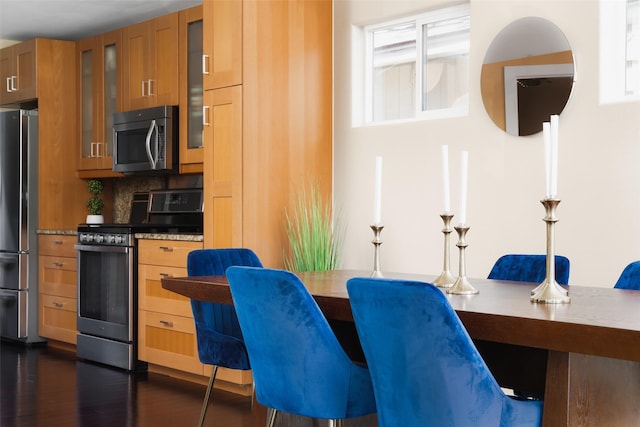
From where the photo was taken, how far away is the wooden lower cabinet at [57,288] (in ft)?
20.8

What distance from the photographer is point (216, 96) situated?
4980mm

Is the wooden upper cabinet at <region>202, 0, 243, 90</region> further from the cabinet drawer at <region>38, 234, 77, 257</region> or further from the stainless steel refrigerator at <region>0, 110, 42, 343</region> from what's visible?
the stainless steel refrigerator at <region>0, 110, 42, 343</region>

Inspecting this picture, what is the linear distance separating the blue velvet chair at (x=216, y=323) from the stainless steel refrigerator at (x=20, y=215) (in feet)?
11.5

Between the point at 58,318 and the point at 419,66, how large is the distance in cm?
340

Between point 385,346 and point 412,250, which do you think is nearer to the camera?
point 385,346

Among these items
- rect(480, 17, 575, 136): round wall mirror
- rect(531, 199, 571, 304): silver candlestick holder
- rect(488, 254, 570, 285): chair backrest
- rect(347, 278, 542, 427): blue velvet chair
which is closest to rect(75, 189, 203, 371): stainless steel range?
rect(480, 17, 575, 136): round wall mirror

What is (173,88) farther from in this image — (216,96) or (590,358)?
(590,358)

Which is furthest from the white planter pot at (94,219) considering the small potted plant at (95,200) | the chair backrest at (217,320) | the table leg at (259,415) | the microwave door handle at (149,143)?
the table leg at (259,415)

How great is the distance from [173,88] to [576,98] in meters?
2.94

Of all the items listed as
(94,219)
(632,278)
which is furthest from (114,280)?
(632,278)

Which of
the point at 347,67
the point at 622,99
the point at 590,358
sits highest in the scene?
the point at 347,67

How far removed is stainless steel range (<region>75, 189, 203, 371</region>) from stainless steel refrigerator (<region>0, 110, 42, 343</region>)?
0.86m

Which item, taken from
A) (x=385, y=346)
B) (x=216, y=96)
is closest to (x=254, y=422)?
(x=385, y=346)

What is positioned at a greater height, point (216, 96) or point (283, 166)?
point (216, 96)
